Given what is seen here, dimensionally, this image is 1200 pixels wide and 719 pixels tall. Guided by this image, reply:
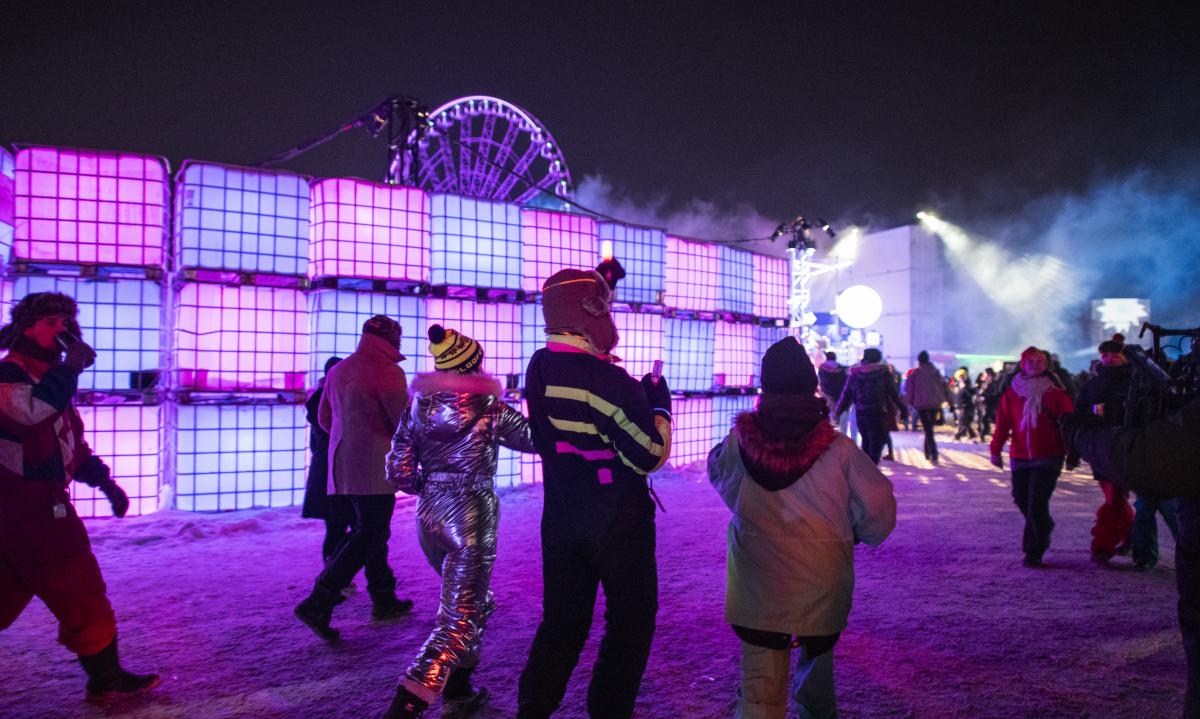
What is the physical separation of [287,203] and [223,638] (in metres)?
4.86

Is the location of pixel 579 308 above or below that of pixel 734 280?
below

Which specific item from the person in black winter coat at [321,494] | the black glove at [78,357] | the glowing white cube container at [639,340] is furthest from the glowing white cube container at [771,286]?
the black glove at [78,357]

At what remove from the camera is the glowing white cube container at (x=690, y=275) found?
10.2 metres

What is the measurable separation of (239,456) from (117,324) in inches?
70.2

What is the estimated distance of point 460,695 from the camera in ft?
10.6

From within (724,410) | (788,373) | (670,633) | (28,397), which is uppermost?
(788,373)

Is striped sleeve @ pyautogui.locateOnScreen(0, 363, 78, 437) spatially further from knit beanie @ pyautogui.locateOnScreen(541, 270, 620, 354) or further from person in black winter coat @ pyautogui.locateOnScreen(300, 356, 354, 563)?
knit beanie @ pyautogui.locateOnScreen(541, 270, 620, 354)

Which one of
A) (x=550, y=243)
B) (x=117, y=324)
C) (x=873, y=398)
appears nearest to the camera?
(x=117, y=324)

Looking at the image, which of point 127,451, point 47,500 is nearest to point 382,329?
point 47,500

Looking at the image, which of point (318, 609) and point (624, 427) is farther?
point (318, 609)

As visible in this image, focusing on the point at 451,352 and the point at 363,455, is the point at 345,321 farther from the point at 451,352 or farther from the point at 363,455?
the point at 451,352

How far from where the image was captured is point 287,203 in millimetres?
7277

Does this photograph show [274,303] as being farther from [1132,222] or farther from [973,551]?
[1132,222]

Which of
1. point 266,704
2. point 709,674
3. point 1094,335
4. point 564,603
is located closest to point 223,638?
point 266,704
